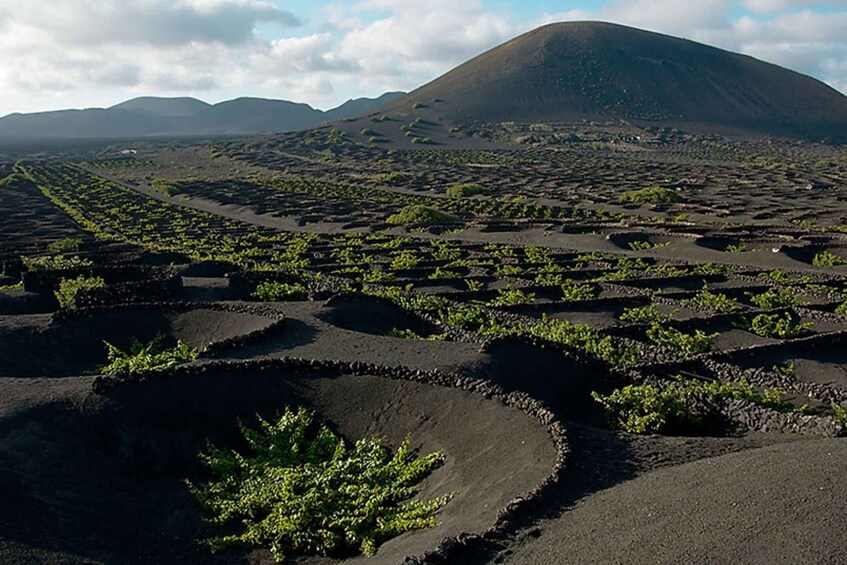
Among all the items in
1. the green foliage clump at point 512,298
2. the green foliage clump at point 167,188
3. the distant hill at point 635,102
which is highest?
the distant hill at point 635,102

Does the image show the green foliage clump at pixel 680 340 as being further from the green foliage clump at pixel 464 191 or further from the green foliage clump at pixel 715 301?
the green foliage clump at pixel 464 191

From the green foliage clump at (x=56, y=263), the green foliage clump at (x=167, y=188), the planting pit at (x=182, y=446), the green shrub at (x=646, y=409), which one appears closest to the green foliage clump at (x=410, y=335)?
the planting pit at (x=182, y=446)

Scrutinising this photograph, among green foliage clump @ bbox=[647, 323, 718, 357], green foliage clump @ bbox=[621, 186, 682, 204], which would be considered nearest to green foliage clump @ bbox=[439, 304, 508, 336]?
green foliage clump @ bbox=[647, 323, 718, 357]

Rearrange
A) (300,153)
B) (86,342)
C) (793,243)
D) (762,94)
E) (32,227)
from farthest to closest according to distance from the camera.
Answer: (762,94) < (300,153) < (32,227) < (793,243) < (86,342)

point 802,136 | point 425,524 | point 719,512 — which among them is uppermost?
point 802,136

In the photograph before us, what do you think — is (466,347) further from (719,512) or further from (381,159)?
(381,159)

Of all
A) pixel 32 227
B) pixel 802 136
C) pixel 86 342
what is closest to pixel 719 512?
pixel 86 342

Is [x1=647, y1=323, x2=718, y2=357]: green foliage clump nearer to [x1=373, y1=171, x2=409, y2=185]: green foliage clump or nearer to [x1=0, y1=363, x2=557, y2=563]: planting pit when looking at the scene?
[x1=0, y1=363, x2=557, y2=563]: planting pit
